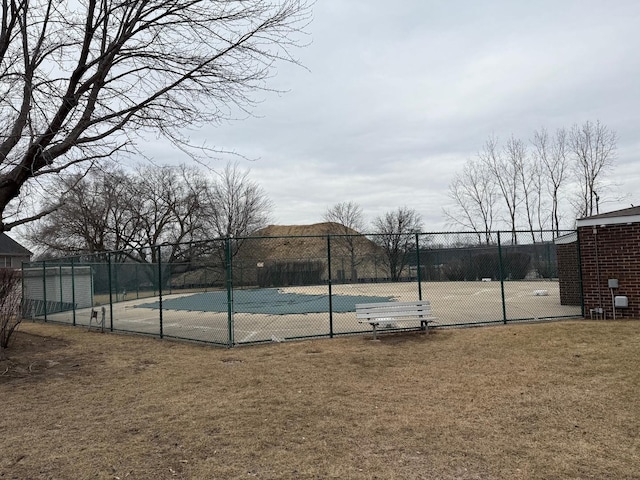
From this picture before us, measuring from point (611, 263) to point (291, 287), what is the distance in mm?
13255

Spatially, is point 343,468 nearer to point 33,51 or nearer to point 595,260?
point 33,51

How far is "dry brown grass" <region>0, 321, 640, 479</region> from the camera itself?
371cm

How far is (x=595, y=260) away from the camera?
418 inches

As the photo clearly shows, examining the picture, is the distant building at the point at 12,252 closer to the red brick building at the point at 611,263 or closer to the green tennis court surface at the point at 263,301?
the green tennis court surface at the point at 263,301

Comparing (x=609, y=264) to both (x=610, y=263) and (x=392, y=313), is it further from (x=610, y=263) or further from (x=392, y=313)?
(x=392, y=313)

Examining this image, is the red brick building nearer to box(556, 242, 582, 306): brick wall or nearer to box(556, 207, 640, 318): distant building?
box(556, 207, 640, 318): distant building

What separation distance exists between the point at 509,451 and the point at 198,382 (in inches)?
166

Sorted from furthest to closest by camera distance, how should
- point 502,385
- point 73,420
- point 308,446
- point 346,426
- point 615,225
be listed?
point 615,225 < point 502,385 < point 73,420 < point 346,426 < point 308,446

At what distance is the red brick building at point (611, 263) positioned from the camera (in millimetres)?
10023

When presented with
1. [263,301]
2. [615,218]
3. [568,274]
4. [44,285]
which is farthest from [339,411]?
[263,301]

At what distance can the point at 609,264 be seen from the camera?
10.4m

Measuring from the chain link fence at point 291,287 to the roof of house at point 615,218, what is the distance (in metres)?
2.14

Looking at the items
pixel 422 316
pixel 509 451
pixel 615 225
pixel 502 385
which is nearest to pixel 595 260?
pixel 615 225

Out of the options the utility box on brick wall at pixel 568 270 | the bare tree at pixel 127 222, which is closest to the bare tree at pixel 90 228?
the bare tree at pixel 127 222
